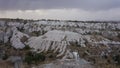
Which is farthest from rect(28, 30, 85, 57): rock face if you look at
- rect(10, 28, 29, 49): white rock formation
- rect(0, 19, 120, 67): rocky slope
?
rect(10, 28, 29, 49): white rock formation

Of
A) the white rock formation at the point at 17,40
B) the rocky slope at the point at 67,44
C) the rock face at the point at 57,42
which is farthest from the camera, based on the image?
the white rock formation at the point at 17,40

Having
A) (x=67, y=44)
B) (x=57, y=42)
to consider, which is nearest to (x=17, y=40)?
(x=57, y=42)

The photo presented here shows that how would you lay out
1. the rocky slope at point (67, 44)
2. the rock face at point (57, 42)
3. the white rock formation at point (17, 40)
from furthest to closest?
the white rock formation at point (17, 40)
the rock face at point (57, 42)
the rocky slope at point (67, 44)

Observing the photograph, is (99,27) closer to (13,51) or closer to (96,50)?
(96,50)

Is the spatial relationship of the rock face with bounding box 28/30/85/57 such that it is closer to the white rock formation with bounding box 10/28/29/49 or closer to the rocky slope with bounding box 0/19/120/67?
the rocky slope with bounding box 0/19/120/67

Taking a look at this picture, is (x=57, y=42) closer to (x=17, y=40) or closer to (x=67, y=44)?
(x=67, y=44)

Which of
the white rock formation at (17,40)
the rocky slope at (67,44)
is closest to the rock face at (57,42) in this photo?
the rocky slope at (67,44)

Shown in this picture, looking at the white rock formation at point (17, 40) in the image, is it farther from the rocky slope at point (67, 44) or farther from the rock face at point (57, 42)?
the rock face at point (57, 42)

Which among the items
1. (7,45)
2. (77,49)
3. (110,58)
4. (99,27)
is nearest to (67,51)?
(77,49)
